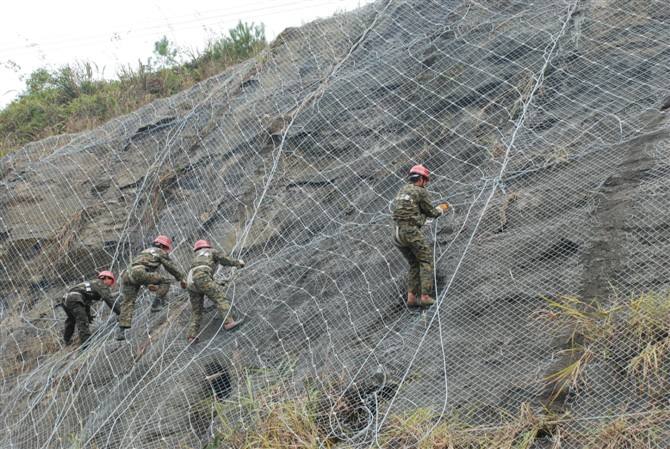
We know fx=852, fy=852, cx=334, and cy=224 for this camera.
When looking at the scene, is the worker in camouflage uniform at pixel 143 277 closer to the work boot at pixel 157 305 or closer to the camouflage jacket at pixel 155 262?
the camouflage jacket at pixel 155 262

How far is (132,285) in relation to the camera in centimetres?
926

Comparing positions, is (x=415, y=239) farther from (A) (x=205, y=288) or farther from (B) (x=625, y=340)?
(A) (x=205, y=288)

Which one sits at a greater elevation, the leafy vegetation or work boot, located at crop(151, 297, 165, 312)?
the leafy vegetation

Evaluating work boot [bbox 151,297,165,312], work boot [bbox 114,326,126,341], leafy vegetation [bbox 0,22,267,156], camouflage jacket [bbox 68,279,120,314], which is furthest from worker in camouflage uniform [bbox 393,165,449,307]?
leafy vegetation [bbox 0,22,267,156]

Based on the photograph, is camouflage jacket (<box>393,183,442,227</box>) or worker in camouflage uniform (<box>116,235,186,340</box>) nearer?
camouflage jacket (<box>393,183,442,227</box>)

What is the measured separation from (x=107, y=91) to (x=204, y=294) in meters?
8.72

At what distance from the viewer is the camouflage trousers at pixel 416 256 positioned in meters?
7.36

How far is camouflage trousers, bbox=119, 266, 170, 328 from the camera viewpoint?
9188mm

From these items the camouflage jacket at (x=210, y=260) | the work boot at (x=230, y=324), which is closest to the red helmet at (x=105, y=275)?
the camouflage jacket at (x=210, y=260)

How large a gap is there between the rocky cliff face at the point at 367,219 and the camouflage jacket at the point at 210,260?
1.38 feet

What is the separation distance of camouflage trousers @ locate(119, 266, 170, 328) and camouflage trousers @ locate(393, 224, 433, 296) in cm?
305

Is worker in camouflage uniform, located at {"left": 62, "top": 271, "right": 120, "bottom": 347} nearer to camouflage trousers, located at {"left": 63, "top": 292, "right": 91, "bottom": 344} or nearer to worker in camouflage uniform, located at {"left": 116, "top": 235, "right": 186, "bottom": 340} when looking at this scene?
camouflage trousers, located at {"left": 63, "top": 292, "right": 91, "bottom": 344}

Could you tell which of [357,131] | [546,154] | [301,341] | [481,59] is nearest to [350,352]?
[301,341]

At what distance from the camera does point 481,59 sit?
999 cm
